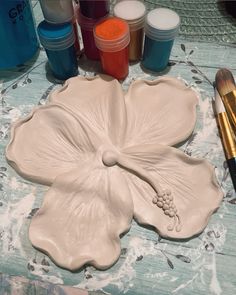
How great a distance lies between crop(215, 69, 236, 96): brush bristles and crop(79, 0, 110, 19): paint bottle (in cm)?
21

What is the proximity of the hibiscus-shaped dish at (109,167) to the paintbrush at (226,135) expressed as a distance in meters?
0.03

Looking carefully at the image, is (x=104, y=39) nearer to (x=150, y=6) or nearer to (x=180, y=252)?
(x=150, y=6)

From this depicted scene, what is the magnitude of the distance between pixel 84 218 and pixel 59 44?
27 cm

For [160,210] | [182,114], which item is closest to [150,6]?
[182,114]

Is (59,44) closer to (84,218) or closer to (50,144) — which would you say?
(50,144)

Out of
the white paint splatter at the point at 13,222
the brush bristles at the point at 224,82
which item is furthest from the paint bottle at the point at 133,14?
the white paint splatter at the point at 13,222

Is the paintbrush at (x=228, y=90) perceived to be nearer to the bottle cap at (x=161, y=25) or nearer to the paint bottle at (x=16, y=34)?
the bottle cap at (x=161, y=25)

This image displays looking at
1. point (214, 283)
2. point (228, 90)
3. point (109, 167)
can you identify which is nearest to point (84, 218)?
point (109, 167)

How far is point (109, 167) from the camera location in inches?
20.9

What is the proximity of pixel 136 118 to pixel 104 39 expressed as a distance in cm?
13

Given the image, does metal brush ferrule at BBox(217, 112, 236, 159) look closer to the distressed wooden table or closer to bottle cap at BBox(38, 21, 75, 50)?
the distressed wooden table

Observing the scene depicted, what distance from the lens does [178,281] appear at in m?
0.48

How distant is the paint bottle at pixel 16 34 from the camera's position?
57cm

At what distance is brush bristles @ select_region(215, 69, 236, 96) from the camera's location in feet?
1.90
